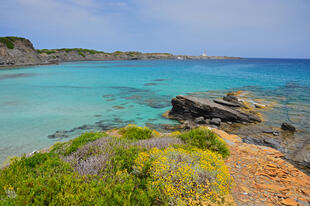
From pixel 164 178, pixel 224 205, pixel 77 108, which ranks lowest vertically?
pixel 77 108

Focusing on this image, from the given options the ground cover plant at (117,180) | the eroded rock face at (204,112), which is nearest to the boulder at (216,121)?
the eroded rock face at (204,112)

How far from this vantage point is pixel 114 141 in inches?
279

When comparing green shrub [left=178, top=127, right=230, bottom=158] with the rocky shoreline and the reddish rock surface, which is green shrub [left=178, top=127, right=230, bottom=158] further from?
the rocky shoreline

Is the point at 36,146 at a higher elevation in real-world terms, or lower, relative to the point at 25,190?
lower

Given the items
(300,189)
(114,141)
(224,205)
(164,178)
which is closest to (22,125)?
(114,141)

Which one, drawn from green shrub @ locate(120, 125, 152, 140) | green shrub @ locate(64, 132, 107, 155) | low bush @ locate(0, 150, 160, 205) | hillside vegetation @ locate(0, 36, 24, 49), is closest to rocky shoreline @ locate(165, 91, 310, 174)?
green shrub @ locate(120, 125, 152, 140)

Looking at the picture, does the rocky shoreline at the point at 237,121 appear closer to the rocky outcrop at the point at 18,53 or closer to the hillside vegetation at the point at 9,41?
the rocky outcrop at the point at 18,53

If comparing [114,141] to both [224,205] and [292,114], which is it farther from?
[292,114]

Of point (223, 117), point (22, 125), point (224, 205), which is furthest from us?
point (223, 117)

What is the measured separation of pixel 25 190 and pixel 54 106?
756 inches

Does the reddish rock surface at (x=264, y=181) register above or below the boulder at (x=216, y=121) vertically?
above

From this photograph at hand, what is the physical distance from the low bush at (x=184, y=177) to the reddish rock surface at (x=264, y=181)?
754mm

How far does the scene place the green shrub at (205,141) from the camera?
763 centimetres

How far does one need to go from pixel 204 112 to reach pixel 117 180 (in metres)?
13.5
